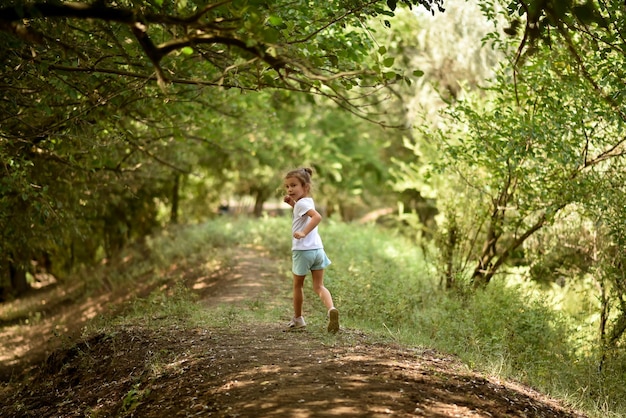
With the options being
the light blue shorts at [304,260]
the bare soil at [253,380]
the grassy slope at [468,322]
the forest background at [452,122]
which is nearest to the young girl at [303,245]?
the light blue shorts at [304,260]

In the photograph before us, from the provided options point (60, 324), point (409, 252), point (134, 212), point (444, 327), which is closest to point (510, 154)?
point (444, 327)

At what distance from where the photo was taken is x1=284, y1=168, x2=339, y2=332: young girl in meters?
7.35

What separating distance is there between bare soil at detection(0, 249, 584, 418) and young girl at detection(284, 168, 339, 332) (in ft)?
1.28

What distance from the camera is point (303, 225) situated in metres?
7.52

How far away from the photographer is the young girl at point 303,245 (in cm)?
735

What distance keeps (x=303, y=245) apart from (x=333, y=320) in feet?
2.90

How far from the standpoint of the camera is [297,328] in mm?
7641

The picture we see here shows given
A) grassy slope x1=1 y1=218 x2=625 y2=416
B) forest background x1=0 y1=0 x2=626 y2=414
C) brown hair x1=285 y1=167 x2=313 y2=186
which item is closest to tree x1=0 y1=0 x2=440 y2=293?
forest background x1=0 y1=0 x2=626 y2=414

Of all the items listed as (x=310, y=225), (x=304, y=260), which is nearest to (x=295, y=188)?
(x=310, y=225)

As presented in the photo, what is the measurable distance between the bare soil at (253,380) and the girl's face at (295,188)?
154cm

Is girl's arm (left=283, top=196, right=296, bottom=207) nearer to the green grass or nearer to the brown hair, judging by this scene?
the brown hair

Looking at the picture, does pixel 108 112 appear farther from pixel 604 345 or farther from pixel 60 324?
pixel 60 324

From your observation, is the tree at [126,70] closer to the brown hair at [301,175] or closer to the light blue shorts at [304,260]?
the brown hair at [301,175]

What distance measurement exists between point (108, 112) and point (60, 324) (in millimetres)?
8590
